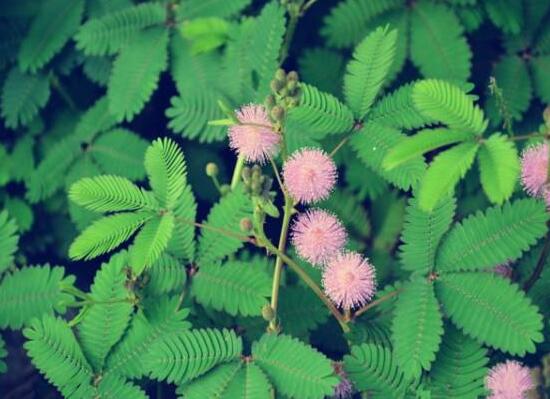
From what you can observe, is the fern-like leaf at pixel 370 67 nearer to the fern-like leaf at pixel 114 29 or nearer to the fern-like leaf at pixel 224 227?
the fern-like leaf at pixel 224 227

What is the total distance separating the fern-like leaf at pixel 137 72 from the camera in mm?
2373

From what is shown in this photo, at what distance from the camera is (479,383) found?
183 cm

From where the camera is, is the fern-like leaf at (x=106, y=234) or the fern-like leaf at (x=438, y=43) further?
the fern-like leaf at (x=438, y=43)

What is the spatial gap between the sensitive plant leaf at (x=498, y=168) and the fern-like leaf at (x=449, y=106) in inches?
2.5

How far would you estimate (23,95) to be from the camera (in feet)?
8.63

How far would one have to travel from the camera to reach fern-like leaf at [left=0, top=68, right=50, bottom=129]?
8.60ft

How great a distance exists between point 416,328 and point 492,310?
190 mm

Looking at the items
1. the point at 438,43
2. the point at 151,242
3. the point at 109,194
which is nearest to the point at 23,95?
the point at 109,194

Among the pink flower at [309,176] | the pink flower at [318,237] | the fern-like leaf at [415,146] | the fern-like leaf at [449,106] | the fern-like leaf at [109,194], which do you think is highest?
the fern-like leaf at [449,106]

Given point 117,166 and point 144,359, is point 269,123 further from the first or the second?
point 117,166

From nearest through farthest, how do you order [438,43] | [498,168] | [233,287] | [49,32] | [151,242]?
1. [498,168]
2. [151,242]
3. [233,287]
4. [438,43]
5. [49,32]

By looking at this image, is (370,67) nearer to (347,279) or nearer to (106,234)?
(347,279)

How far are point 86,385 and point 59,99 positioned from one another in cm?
135

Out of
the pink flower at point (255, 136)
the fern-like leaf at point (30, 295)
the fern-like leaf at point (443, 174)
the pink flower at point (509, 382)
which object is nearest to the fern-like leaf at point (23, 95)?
the fern-like leaf at point (30, 295)
